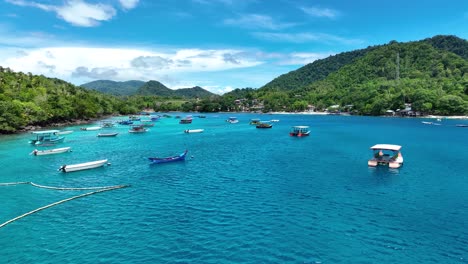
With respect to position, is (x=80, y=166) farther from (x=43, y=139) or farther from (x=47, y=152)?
(x=43, y=139)

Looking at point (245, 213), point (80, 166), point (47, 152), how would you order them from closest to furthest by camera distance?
point (245, 213) < point (80, 166) < point (47, 152)

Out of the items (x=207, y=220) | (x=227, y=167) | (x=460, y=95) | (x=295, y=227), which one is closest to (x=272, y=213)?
(x=295, y=227)

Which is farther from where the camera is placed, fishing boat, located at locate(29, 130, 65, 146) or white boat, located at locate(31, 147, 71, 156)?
fishing boat, located at locate(29, 130, 65, 146)

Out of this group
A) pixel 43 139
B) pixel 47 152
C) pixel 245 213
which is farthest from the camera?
pixel 43 139

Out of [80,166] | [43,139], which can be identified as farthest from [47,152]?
[80,166]

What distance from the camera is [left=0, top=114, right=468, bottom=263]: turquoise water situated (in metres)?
21.9

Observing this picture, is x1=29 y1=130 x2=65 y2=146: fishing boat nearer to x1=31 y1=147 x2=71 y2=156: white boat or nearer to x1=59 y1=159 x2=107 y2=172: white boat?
x1=31 y1=147 x2=71 y2=156: white boat

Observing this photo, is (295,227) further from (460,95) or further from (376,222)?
(460,95)

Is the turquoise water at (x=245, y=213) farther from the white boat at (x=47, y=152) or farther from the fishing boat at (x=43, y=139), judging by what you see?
the fishing boat at (x=43, y=139)

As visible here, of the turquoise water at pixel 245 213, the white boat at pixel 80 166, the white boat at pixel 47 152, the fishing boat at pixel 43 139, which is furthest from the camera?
the fishing boat at pixel 43 139

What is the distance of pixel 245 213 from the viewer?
96.7 feet

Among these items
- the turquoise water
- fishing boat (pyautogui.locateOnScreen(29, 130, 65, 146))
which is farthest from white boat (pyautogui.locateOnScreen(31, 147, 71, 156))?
fishing boat (pyautogui.locateOnScreen(29, 130, 65, 146))

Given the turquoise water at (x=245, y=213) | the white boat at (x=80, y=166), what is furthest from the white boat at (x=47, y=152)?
the white boat at (x=80, y=166)

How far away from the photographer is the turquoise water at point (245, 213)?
21.9 m
